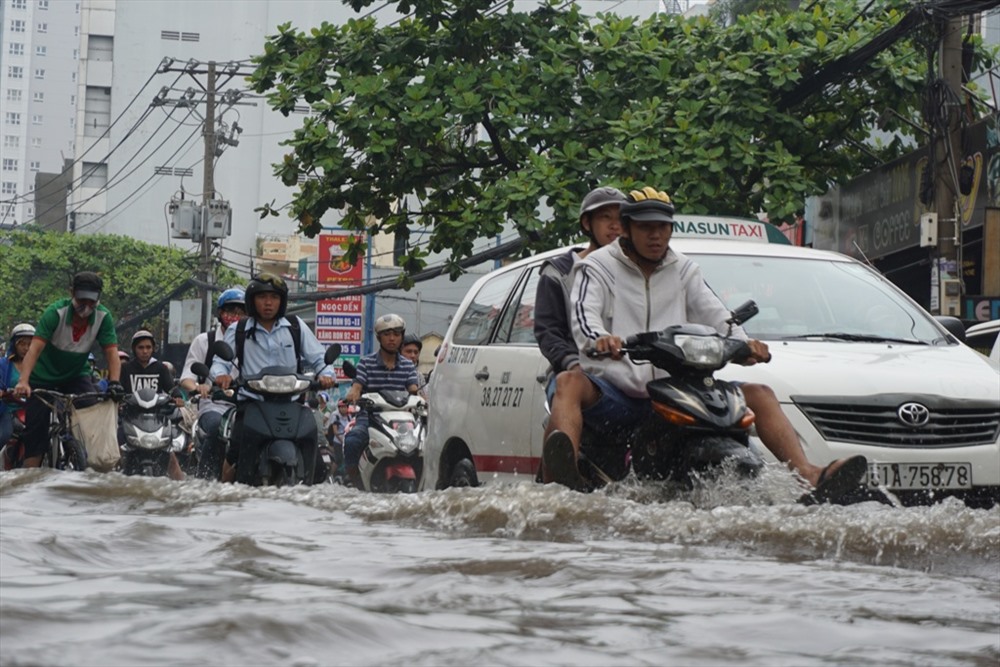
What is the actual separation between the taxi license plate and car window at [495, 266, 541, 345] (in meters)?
1.95

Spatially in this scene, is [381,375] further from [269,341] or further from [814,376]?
[814,376]

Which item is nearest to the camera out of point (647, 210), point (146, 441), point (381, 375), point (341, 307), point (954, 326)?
point (647, 210)

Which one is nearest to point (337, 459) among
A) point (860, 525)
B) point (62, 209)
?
point (860, 525)

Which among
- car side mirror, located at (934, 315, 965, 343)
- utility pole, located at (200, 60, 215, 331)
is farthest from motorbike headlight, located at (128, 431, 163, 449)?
utility pole, located at (200, 60, 215, 331)

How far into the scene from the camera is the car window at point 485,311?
848 centimetres

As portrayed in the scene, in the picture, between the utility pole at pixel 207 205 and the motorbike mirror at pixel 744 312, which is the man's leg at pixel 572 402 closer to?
the motorbike mirror at pixel 744 312

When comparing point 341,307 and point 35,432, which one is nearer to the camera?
point 35,432

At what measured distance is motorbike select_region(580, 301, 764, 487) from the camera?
243 inches

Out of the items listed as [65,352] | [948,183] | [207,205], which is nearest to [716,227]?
[65,352]

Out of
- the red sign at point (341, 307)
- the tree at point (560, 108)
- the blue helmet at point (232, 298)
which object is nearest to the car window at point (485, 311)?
the blue helmet at point (232, 298)

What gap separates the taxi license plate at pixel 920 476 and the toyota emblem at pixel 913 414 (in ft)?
0.54

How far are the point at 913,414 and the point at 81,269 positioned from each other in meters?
66.0

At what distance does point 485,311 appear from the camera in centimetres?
871

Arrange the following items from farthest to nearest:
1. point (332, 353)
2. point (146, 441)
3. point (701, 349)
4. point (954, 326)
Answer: point (146, 441) → point (332, 353) → point (954, 326) → point (701, 349)
